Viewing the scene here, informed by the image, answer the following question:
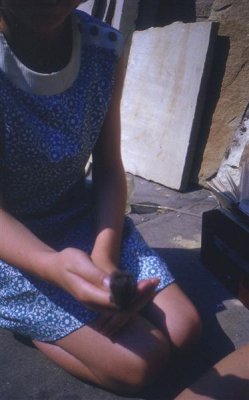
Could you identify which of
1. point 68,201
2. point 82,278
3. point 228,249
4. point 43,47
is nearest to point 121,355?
point 82,278

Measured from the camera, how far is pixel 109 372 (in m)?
1.22

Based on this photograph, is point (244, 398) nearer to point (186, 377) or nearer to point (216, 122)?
point (186, 377)

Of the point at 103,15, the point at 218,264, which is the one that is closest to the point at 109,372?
the point at 218,264

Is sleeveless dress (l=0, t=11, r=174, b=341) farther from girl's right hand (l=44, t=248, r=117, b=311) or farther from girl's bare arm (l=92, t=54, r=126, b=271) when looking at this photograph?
girl's right hand (l=44, t=248, r=117, b=311)

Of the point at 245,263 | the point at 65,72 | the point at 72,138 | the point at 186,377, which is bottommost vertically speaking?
the point at 186,377

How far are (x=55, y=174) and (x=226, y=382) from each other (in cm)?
63

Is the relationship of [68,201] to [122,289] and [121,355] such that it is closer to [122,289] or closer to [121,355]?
[121,355]

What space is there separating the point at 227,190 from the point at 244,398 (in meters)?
0.76

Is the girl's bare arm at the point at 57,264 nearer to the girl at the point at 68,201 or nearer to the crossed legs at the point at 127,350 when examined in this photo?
the girl at the point at 68,201

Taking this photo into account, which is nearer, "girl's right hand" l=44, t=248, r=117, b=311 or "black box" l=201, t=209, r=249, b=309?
"girl's right hand" l=44, t=248, r=117, b=311

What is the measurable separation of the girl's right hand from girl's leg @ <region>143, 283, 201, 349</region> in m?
0.37

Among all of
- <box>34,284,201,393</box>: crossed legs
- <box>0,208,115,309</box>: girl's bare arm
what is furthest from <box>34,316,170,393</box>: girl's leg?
<box>0,208,115,309</box>: girl's bare arm

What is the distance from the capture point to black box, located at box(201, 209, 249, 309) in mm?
1570

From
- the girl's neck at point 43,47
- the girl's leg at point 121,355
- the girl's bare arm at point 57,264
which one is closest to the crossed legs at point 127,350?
the girl's leg at point 121,355
